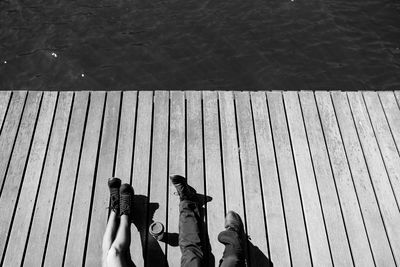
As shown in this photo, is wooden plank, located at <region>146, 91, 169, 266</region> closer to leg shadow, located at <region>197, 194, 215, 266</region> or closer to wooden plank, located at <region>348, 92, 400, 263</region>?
leg shadow, located at <region>197, 194, 215, 266</region>

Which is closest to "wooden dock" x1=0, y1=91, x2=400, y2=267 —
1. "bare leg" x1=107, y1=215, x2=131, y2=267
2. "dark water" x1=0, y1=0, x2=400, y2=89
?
"bare leg" x1=107, y1=215, x2=131, y2=267

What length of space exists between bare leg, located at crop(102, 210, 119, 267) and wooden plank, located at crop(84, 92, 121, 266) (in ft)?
0.72

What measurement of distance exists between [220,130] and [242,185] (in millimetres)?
1107

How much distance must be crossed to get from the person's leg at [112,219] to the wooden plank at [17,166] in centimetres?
137

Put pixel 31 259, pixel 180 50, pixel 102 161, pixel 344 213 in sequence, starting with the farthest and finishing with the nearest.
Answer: pixel 180 50 → pixel 102 161 → pixel 344 213 → pixel 31 259

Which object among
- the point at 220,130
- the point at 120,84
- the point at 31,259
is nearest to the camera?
the point at 31,259

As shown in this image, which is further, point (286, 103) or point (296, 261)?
point (286, 103)

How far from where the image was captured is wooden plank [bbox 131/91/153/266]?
5.75 metres

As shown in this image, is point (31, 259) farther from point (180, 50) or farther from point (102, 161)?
point (180, 50)

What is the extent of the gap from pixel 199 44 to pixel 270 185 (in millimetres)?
5637

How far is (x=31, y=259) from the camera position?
5598 mm

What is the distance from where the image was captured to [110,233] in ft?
18.4

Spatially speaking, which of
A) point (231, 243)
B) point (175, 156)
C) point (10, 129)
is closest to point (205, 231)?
point (231, 243)

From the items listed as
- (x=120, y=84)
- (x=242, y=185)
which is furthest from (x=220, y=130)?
(x=120, y=84)
